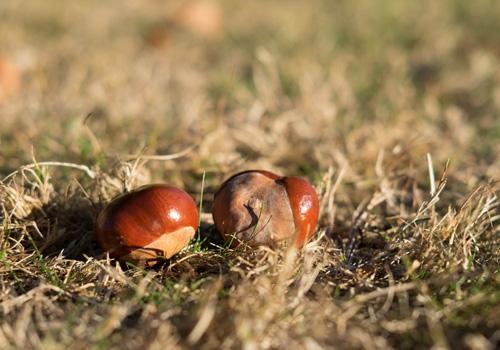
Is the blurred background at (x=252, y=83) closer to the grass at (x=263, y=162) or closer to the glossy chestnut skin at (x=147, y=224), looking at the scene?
the grass at (x=263, y=162)

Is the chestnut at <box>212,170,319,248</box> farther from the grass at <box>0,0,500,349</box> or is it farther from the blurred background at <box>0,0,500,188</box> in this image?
the blurred background at <box>0,0,500,188</box>

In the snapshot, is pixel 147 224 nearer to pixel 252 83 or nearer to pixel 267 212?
pixel 267 212

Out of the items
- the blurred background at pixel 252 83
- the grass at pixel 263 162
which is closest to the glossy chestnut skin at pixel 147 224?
the grass at pixel 263 162

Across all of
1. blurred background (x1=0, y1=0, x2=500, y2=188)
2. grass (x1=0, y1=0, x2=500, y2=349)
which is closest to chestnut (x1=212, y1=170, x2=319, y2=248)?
grass (x1=0, y1=0, x2=500, y2=349)

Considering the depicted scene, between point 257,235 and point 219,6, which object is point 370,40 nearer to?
point 219,6

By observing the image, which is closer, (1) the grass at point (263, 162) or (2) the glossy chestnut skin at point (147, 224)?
(1) the grass at point (263, 162)

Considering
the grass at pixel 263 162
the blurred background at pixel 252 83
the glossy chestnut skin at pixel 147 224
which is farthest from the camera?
the blurred background at pixel 252 83
